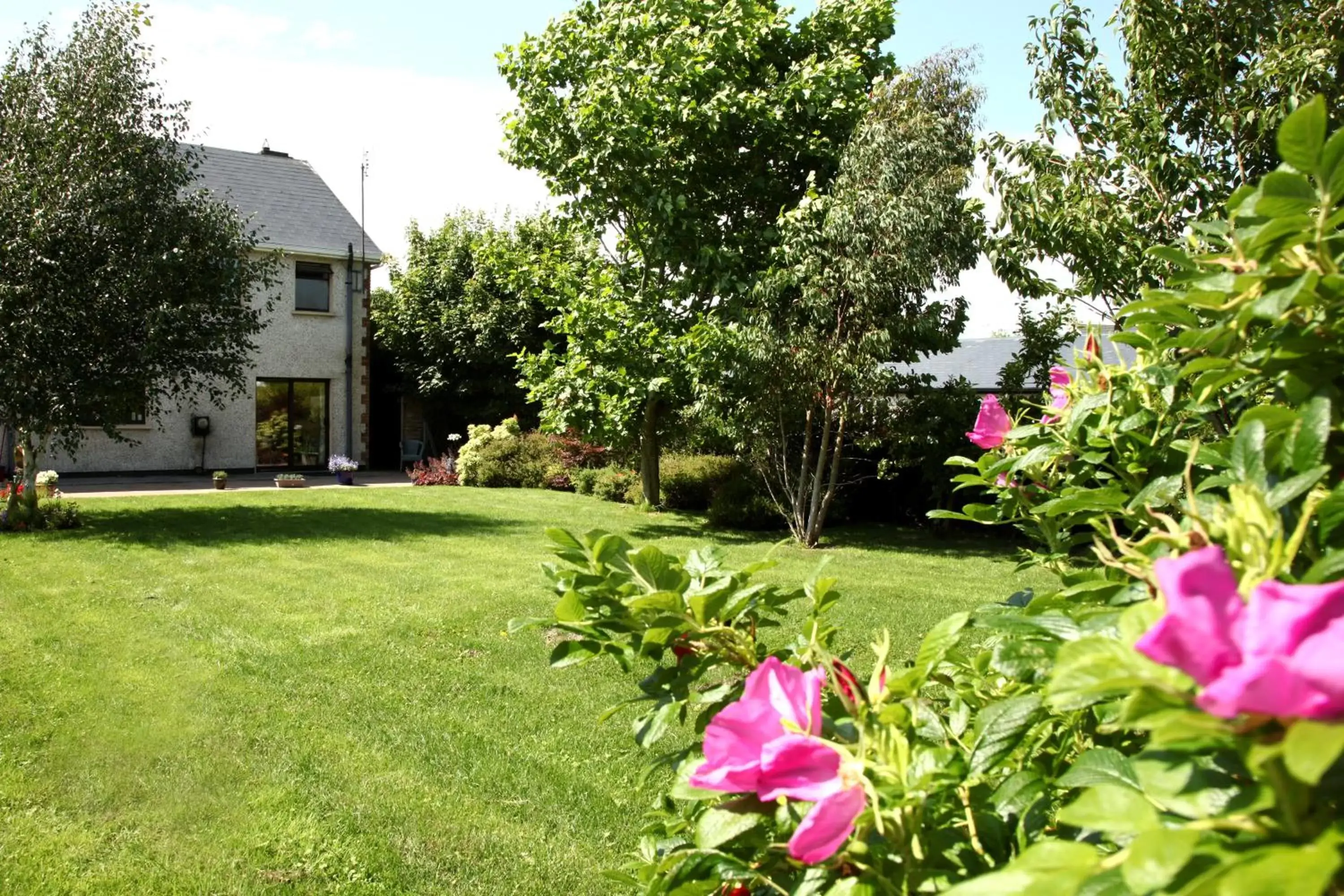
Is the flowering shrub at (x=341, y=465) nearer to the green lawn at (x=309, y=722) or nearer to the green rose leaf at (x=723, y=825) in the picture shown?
the green lawn at (x=309, y=722)

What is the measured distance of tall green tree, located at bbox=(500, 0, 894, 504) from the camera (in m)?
13.2

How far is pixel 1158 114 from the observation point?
20.2 ft

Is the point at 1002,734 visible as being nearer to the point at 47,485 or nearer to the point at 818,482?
the point at 818,482

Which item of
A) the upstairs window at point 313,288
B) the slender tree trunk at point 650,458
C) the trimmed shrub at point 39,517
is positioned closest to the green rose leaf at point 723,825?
the trimmed shrub at point 39,517

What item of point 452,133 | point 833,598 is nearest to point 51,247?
point 452,133

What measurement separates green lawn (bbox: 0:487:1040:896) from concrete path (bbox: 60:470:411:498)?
21.8ft

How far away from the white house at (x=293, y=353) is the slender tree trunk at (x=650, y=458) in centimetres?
985

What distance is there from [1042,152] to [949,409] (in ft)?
21.3

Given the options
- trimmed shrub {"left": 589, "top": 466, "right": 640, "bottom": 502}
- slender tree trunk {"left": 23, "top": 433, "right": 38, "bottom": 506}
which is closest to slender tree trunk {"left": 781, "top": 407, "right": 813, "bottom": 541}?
trimmed shrub {"left": 589, "top": 466, "right": 640, "bottom": 502}

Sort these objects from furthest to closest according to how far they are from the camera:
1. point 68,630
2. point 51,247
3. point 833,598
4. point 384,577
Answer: point 51,247 → point 384,577 → point 68,630 → point 833,598

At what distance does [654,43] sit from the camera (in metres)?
13.5

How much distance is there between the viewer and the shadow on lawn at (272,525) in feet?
38.2

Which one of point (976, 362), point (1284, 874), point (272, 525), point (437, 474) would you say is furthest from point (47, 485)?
point (976, 362)

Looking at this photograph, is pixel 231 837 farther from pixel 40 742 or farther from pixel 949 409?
Result: pixel 949 409
